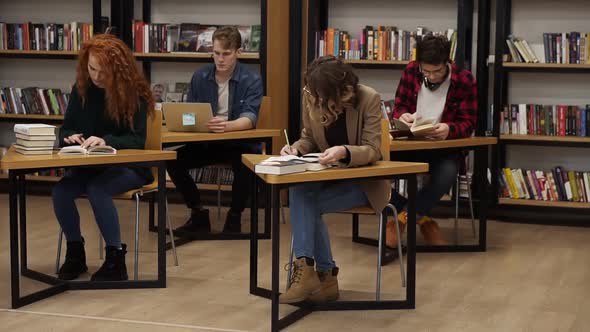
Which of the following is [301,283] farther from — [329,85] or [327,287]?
[329,85]

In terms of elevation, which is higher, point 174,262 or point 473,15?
point 473,15

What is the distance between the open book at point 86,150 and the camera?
4504 millimetres

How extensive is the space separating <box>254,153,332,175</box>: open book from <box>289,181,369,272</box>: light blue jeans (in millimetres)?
170

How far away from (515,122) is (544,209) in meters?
0.63

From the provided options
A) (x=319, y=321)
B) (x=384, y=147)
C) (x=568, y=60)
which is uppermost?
(x=568, y=60)

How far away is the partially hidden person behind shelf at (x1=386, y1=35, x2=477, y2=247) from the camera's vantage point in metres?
5.71

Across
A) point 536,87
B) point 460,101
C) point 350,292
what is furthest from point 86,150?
point 536,87

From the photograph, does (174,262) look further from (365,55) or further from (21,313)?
(365,55)

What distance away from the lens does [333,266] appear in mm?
4504

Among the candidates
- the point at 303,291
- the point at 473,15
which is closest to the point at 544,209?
the point at 473,15

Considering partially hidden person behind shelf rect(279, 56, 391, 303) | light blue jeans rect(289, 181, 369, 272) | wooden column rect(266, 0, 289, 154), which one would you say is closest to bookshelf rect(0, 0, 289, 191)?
wooden column rect(266, 0, 289, 154)

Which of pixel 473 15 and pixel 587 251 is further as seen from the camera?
pixel 473 15

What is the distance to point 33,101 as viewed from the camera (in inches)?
307

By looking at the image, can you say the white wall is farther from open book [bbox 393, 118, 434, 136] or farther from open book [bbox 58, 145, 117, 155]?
open book [bbox 58, 145, 117, 155]
